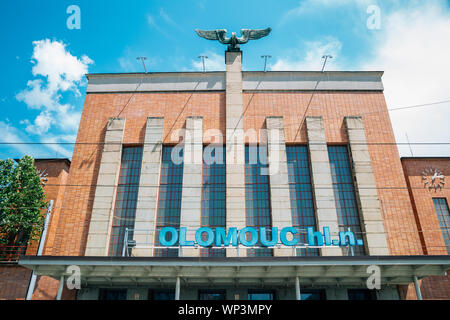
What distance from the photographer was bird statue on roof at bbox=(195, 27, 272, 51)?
98.3ft

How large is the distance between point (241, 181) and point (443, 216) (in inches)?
647

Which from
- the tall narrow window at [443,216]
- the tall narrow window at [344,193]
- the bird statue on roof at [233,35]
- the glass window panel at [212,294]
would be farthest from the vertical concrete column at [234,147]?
the tall narrow window at [443,216]

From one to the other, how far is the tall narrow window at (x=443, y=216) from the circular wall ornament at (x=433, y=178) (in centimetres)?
112

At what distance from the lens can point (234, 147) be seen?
85.9 ft

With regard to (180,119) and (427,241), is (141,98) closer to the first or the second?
(180,119)

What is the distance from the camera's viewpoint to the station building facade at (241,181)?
21.8 m

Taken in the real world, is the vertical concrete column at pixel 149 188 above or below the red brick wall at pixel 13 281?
above

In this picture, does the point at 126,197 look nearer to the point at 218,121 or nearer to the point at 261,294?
the point at 218,121

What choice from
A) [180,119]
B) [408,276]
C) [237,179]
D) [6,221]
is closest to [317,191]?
[237,179]

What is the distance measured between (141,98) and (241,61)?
9.86 m

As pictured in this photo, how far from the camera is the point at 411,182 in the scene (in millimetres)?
26188

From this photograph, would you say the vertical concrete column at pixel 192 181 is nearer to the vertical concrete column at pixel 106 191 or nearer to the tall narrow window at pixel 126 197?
the tall narrow window at pixel 126 197

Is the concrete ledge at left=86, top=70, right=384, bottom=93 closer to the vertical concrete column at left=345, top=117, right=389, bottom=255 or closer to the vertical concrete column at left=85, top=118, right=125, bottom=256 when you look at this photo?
the vertical concrete column at left=345, top=117, right=389, bottom=255

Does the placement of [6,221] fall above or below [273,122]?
below
